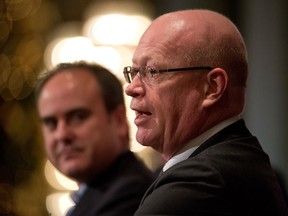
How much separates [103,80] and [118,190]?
1.54ft

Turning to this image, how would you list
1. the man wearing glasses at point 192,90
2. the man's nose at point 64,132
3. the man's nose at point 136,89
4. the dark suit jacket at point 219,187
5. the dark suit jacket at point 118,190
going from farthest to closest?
the man's nose at point 64,132, the dark suit jacket at point 118,190, the man's nose at point 136,89, the man wearing glasses at point 192,90, the dark suit jacket at point 219,187

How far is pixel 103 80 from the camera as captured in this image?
2838 mm

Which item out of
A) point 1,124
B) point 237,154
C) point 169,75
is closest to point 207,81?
point 169,75

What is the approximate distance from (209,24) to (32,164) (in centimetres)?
350

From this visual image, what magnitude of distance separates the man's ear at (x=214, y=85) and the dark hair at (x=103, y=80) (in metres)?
0.87

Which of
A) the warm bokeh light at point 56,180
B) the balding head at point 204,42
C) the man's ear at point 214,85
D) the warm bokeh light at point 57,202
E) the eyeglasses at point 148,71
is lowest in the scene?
the warm bokeh light at point 57,202

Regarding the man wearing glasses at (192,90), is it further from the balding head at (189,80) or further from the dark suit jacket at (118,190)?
the dark suit jacket at (118,190)

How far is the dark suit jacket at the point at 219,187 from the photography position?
5.58 feet

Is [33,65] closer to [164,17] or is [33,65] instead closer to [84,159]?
[84,159]

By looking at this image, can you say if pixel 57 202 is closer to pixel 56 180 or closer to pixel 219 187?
pixel 56 180

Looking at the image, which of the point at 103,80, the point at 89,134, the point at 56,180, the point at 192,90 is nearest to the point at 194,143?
the point at 192,90

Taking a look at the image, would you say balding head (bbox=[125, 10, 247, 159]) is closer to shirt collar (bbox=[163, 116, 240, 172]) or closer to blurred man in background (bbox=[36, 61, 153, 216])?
shirt collar (bbox=[163, 116, 240, 172])

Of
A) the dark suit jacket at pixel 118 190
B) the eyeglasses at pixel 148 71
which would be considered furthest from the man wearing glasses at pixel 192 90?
the dark suit jacket at pixel 118 190

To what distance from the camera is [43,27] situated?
20.4ft
